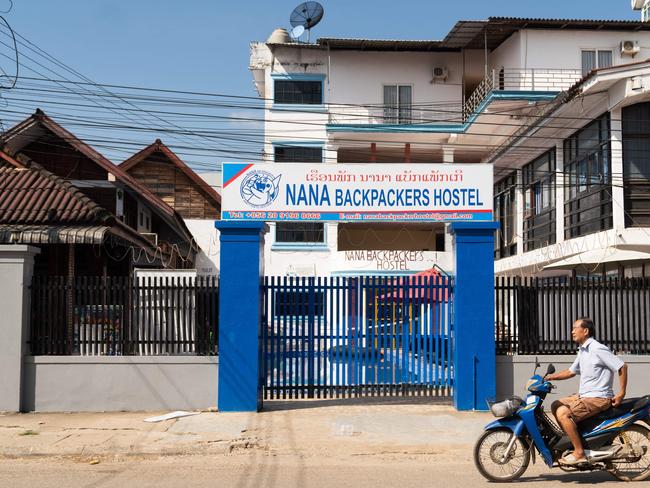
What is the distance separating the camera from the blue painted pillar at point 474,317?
35.9 feet

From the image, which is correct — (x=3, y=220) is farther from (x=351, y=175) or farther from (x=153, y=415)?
(x=351, y=175)

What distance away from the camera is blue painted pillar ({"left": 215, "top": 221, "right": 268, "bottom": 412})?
10773 millimetres

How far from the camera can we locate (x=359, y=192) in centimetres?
1111

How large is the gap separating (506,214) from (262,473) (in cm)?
2184

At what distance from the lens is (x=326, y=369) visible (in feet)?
36.6

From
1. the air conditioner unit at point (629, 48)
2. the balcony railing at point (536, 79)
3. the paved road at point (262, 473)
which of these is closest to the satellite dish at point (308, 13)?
the balcony railing at point (536, 79)

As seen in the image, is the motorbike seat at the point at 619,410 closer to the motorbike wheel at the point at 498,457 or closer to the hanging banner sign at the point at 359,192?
the motorbike wheel at the point at 498,457

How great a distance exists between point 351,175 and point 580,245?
428 inches

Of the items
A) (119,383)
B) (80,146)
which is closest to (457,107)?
(80,146)

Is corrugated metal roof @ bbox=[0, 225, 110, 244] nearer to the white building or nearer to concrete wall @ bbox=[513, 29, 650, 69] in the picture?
the white building

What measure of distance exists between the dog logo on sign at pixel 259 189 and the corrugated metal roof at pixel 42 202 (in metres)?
4.86

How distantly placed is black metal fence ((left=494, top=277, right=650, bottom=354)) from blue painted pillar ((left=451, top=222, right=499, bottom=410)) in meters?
0.51

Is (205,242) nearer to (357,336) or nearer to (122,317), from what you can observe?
(122,317)

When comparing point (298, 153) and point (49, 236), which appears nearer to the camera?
point (49, 236)
